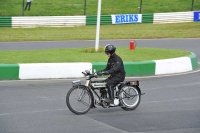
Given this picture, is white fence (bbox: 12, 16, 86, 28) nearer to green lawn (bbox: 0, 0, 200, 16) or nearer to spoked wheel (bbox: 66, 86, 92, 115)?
green lawn (bbox: 0, 0, 200, 16)

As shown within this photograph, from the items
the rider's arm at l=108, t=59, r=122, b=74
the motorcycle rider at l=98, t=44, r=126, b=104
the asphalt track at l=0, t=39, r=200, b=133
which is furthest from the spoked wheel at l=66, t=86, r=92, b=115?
the rider's arm at l=108, t=59, r=122, b=74

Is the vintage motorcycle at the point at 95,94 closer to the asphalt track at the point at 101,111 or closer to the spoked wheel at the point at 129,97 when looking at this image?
the spoked wheel at the point at 129,97

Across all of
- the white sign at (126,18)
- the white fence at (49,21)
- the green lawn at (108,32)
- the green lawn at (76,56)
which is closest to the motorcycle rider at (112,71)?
the green lawn at (76,56)

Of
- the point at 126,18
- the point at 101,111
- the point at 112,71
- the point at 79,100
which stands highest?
the point at 126,18

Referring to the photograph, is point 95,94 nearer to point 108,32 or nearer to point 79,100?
point 79,100

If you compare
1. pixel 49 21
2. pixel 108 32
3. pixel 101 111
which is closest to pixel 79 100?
pixel 101 111

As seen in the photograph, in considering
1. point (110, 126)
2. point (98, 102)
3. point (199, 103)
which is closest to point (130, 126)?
point (110, 126)

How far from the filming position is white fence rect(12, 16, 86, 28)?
34469 millimetres

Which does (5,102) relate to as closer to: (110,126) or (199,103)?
(110,126)

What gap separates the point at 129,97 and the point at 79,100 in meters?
1.18

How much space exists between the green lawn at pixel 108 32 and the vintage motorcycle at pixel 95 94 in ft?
57.4

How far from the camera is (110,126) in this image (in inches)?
401

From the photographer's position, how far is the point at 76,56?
18.6 meters

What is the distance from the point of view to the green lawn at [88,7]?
38469mm
